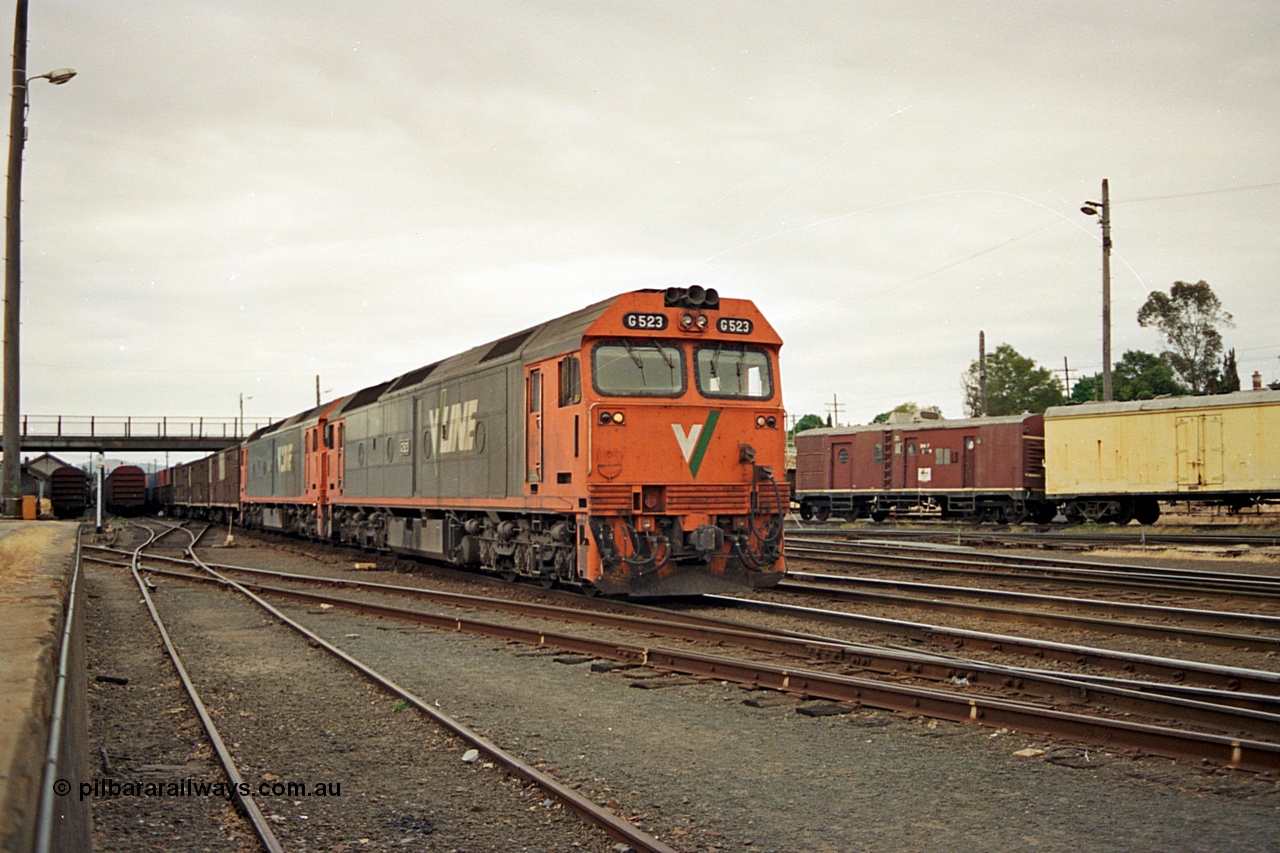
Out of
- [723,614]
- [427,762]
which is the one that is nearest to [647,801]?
[427,762]

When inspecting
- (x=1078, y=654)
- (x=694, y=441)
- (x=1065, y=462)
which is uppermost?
(x=694, y=441)

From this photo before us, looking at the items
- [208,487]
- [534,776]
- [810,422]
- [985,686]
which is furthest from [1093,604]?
[810,422]

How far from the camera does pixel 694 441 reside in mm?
13469

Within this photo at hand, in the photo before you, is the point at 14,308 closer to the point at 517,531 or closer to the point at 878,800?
the point at 517,531

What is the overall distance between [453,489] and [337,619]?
4142mm

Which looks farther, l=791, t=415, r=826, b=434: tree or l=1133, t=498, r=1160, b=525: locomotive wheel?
l=791, t=415, r=826, b=434: tree

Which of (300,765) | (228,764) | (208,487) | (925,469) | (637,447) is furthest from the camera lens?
(208,487)

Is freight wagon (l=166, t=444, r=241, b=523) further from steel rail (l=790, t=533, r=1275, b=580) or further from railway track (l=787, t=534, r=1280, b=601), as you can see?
railway track (l=787, t=534, r=1280, b=601)

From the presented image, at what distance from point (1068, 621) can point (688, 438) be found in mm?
4788

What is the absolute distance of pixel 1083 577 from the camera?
16719 millimetres

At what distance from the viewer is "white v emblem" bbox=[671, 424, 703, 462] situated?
1338cm

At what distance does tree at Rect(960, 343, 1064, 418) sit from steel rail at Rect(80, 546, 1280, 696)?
67470mm

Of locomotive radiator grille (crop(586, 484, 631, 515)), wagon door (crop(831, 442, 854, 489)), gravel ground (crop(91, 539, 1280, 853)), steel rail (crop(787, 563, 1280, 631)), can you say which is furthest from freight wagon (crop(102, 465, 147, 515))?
gravel ground (crop(91, 539, 1280, 853))

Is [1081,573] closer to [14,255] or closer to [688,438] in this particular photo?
[688,438]
